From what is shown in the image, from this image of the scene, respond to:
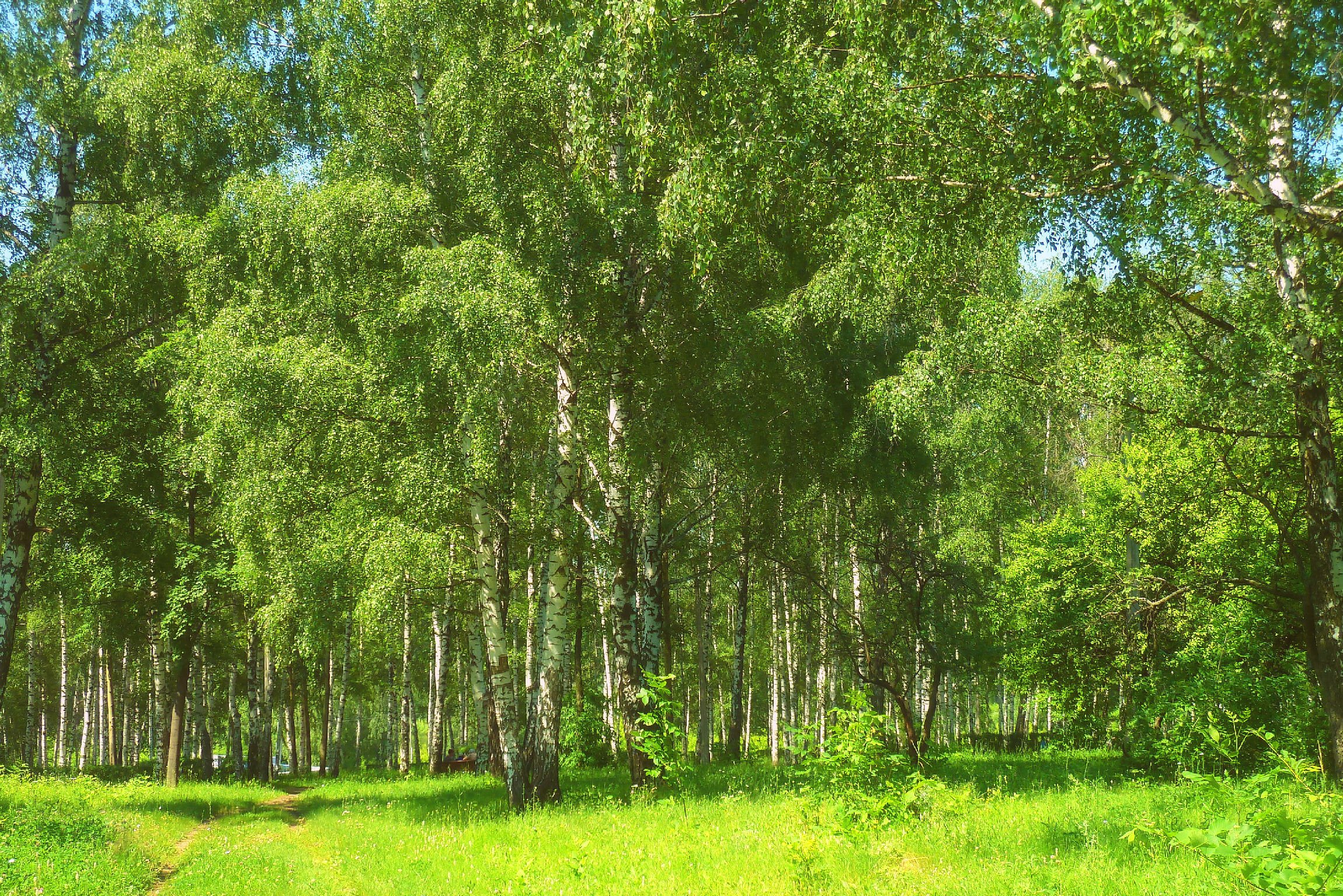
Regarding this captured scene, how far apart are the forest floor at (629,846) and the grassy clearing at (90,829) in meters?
0.04

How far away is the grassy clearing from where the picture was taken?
8.23 meters

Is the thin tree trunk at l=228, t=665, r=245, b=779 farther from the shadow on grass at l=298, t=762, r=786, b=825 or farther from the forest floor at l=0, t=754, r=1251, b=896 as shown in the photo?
the forest floor at l=0, t=754, r=1251, b=896

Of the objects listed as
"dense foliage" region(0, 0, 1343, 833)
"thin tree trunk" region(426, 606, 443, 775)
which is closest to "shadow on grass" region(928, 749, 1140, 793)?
"dense foliage" region(0, 0, 1343, 833)

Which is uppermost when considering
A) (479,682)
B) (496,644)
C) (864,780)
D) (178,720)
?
(496,644)

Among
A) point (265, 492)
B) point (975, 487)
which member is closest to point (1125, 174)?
point (265, 492)

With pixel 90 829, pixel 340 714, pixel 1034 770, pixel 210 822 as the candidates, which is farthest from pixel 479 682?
pixel 1034 770

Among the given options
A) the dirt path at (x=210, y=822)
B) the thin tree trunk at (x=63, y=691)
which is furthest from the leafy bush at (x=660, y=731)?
the thin tree trunk at (x=63, y=691)

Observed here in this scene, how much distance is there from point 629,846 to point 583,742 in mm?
14375

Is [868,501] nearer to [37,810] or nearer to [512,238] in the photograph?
[512,238]

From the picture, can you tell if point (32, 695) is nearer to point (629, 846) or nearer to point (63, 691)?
point (63, 691)

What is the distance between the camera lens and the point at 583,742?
2227 cm

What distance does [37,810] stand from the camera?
1180 centimetres

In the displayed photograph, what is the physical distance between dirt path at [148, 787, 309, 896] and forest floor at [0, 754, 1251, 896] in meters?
0.06

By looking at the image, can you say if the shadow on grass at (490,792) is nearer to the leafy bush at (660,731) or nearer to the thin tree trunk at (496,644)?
the leafy bush at (660,731)
